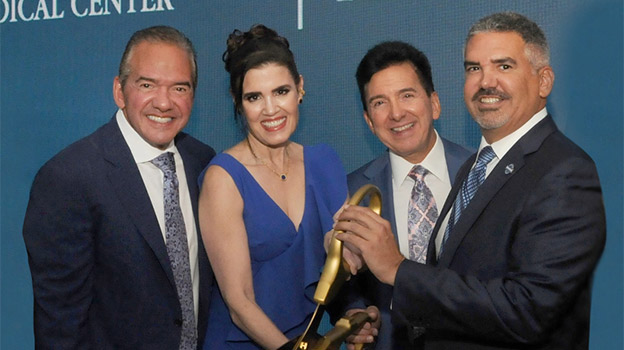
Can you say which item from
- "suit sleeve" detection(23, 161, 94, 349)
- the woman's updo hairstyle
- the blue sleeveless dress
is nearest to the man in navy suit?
the blue sleeveless dress

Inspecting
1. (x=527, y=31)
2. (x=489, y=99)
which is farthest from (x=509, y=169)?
(x=527, y=31)

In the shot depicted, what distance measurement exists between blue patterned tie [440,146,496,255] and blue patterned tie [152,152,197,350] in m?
0.96

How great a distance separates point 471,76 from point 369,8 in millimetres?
1523

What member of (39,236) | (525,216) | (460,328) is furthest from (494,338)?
(39,236)

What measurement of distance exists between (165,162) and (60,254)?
0.50 metres

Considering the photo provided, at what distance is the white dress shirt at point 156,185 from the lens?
259 cm

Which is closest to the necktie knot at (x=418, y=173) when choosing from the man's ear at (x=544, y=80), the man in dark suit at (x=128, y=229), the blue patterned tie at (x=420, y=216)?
the blue patterned tie at (x=420, y=216)

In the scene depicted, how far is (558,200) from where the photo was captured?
1758 millimetres

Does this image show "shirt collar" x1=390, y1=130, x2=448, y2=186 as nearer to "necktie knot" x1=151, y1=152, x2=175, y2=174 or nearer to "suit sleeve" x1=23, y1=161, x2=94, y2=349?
"necktie knot" x1=151, y1=152, x2=175, y2=174

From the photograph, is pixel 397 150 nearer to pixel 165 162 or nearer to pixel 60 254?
pixel 165 162

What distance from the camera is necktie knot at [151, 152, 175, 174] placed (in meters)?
2.63

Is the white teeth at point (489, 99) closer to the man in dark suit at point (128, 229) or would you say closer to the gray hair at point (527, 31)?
the gray hair at point (527, 31)

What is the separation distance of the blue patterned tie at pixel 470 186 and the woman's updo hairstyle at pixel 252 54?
830 millimetres

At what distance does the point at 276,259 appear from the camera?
99.8 inches
